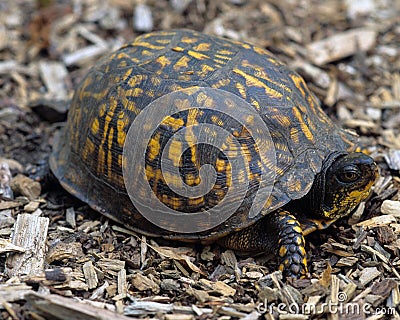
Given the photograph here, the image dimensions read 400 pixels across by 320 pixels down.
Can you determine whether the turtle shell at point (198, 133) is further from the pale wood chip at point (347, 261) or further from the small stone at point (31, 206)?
the pale wood chip at point (347, 261)

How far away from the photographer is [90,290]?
10.7ft

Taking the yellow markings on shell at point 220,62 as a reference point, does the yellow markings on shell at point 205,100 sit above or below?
below

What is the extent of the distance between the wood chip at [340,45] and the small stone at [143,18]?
1949mm

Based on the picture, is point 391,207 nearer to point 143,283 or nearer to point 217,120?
point 217,120

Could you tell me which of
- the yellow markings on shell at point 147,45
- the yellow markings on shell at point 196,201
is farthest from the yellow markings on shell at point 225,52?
the yellow markings on shell at point 196,201

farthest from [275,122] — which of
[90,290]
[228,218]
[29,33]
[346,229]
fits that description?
[29,33]

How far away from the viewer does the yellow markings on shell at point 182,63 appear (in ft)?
12.1

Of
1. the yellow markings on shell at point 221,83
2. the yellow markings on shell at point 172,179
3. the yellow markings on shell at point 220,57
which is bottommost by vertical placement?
the yellow markings on shell at point 172,179

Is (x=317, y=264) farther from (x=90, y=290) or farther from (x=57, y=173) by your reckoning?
(x=57, y=173)

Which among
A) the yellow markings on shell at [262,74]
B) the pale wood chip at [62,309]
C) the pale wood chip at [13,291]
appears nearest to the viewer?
the pale wood chip at [62,309]

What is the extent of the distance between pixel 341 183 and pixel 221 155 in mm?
834

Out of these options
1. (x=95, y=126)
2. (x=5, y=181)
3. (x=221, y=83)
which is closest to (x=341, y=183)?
(x=221, y=83)

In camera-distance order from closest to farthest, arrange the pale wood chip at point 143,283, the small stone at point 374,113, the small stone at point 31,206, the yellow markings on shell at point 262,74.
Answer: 1. the pale wood chip at point 143,283
2. the yellow markings on shell at point 262,74
3. the small stone at point 31,206
4. the small stone at point 374,113

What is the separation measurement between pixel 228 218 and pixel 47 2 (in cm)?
431
